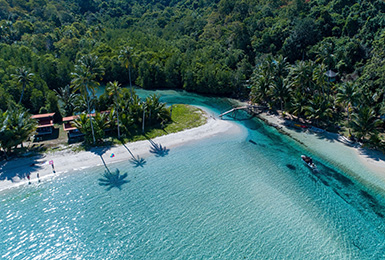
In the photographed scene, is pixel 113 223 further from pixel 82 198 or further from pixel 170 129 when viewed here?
pixel 170 129

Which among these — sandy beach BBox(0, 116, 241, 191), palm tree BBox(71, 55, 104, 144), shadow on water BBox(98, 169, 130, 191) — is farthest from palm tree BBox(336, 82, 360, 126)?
palm tree BBox(71, 55, 104, 144)

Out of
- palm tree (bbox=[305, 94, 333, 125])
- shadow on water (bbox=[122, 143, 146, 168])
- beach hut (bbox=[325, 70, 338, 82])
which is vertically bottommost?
shadow on water (bbox=[122, 143, 146, 168])

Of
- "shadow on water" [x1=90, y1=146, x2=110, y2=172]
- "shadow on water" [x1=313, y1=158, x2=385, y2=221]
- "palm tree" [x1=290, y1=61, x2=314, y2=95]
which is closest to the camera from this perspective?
"shadow on water" [x1=313, y1=158, x2=385, y2=221]

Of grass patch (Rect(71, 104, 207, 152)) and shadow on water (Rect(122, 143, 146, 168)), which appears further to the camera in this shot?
grass patch (Rect(71, 104, 207, 152))

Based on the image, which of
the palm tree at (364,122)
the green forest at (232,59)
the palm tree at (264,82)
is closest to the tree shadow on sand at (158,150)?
the green forest at (232,59)

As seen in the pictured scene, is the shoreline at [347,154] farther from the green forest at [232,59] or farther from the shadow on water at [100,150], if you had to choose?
the shadow on water at [100,150]

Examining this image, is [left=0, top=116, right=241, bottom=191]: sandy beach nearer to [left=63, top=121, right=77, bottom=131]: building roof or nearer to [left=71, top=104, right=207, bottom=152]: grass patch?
[left=71, top=104, right=207, bottom=152]: grass patch
